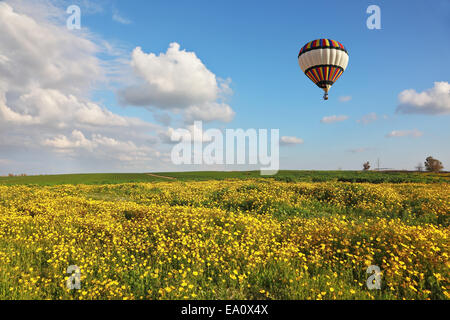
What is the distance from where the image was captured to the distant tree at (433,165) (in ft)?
285

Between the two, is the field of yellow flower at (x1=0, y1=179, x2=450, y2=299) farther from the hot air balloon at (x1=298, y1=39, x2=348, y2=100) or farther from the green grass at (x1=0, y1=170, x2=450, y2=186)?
the green grass at (x1=0, y1=170, x2=450, y2=186)

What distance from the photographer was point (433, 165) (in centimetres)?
8806

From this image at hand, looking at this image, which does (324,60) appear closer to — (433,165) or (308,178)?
(308,178)

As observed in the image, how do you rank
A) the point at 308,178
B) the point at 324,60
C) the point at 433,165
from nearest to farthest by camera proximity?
the point at 324,60 → the point at 308,178 → the point at 433,165

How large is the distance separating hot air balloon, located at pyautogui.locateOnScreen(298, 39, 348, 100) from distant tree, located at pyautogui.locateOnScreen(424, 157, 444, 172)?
302ft

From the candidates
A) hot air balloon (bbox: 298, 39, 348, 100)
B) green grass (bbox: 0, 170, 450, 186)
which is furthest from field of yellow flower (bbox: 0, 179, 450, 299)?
green grass (bbox: 0, 170, 450, 186)

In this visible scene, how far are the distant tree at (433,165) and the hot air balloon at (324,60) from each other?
92.2m

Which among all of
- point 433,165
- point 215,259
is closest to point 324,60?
point 215,259

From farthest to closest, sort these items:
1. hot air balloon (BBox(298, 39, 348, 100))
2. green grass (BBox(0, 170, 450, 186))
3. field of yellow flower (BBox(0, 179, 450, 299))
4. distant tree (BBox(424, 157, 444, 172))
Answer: distant tree (BBox(424, 157, 444, 172)) < green grass (BBox(0, 170, 450, 186)) < hot air balloon (BBox(298, 39, 348, 100)) < field of yellow flower (BBox(0, 179, 450, 299))

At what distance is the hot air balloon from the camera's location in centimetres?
2038

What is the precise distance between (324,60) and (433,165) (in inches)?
3816

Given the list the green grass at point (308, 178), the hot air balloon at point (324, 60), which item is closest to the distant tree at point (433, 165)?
the green grass at point (308, 178)
